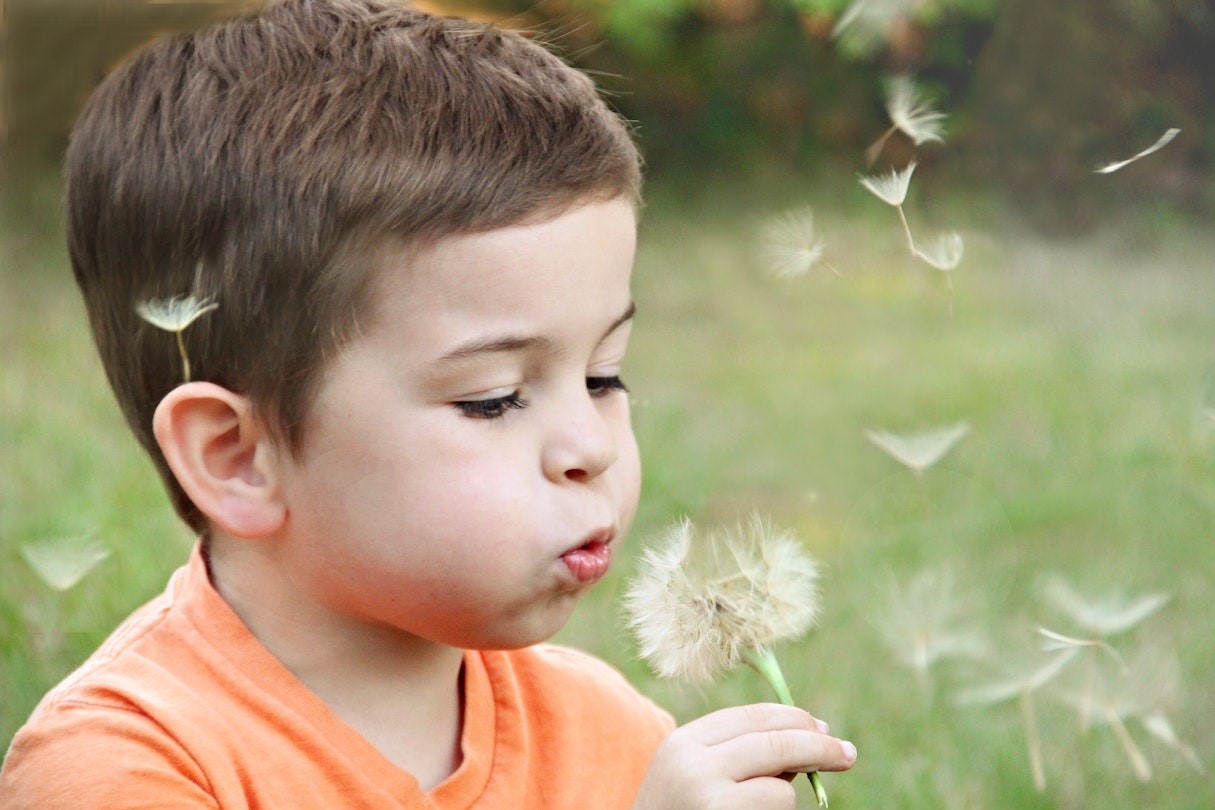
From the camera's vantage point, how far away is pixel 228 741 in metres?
1.42

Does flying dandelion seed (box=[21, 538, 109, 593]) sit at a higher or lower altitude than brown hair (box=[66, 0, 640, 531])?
lower

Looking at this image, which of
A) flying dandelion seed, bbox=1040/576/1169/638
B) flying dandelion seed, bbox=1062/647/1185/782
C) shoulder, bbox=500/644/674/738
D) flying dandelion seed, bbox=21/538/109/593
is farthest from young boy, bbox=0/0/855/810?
flying dandelion seed, bbox=1040/576/1169/638

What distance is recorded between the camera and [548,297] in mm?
1377

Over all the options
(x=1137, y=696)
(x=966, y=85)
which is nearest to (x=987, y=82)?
(x=966, y=85)

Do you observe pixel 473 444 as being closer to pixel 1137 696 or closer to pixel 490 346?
pixel 490 346

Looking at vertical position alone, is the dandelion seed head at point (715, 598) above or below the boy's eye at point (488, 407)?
below

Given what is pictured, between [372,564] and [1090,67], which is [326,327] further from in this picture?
[1090,67]

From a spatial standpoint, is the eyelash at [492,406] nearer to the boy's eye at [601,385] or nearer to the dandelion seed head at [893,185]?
the boy's eye at [601,385]

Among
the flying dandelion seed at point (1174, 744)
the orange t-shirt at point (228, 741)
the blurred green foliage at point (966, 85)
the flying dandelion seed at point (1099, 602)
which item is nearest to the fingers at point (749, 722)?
the orange t-shirt at point (228, 741)

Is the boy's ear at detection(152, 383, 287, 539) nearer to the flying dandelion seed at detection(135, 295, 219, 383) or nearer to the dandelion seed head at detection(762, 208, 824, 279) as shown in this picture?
the flying dandelion seed at detection(135, 295, 219, 383)

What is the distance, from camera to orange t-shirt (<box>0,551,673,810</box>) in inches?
53.3

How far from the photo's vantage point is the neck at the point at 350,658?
4.92 ft

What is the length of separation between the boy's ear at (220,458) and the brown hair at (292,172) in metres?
0.02

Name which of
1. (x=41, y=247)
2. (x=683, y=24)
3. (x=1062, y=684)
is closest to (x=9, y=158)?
(x=41, y=247)
